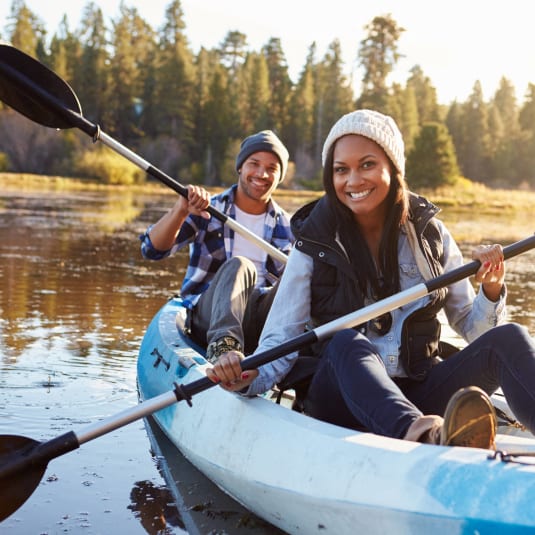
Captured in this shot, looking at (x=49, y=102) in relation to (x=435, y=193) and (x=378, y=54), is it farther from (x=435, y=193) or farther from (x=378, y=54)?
(x=378, y=54)

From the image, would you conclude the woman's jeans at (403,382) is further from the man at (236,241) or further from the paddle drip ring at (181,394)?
the man at (236,241)

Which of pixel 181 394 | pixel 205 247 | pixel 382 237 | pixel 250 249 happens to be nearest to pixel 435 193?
pixel 250 249

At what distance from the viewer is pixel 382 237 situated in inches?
129

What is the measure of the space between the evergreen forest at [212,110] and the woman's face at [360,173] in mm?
36601

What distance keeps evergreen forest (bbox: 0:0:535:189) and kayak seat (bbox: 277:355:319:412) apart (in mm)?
36565

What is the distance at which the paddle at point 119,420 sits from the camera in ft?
9.95

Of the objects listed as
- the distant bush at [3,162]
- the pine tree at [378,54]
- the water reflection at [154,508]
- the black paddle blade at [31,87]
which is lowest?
the water reflection at [154,508]

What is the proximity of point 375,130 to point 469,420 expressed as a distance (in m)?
1.11

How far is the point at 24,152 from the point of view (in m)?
42.3

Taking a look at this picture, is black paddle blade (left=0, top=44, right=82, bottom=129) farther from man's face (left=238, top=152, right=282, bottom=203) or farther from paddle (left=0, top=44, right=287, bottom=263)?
man's face (left=238, top=152, right=282, bottom=203)

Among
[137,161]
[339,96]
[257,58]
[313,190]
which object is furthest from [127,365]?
[257,58]

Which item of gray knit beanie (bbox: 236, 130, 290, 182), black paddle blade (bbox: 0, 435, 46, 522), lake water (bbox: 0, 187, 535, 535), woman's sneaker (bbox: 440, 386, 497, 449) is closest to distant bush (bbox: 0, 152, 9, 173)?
lake water (bbox: 0, 187, 535, 535)

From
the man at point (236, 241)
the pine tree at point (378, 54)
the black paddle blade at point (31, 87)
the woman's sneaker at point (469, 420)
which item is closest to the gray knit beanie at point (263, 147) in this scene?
the man at point (236, 241)

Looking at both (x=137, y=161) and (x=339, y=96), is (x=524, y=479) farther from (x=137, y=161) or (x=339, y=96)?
(x=339, y=96)
